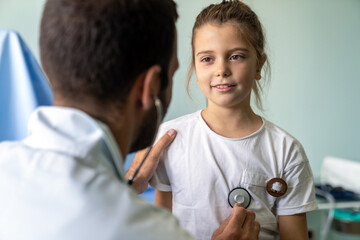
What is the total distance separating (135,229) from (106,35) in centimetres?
36

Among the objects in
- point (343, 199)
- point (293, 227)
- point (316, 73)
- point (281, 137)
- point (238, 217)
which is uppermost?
point (281, 137)

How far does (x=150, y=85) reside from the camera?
778mm

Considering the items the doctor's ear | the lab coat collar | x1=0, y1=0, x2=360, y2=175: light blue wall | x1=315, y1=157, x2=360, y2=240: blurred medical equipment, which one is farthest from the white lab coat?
x1=0, y1=0, x2=360, y2=175: light blue wall

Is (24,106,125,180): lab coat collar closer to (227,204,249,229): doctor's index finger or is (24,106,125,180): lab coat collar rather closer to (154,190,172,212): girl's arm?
(227,204,249,229): doctor's index finger

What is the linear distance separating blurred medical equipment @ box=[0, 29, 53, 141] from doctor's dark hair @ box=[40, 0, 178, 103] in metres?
0.29

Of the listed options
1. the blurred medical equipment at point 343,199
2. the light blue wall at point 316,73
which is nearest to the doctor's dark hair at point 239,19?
the blurred medical equipment at point 343,199

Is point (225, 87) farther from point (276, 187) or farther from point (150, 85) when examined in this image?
point (150, 85)

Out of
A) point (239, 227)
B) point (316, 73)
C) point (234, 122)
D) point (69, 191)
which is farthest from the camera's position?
point (316, 73)

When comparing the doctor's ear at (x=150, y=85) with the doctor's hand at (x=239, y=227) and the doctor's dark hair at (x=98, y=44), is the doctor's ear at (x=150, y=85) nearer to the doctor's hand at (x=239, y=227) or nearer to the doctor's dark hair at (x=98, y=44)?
the doctor's dark hair at (x=98, y=44)

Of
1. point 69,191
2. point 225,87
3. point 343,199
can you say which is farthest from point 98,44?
point 343,199

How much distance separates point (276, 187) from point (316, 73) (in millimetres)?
2532

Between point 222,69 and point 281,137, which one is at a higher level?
point 222,69

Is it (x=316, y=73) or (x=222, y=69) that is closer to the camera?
(x=222, y=69)

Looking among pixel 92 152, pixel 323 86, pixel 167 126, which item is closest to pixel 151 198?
pixel 167 126
